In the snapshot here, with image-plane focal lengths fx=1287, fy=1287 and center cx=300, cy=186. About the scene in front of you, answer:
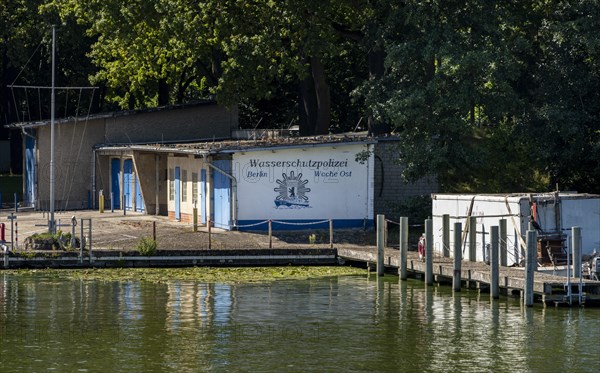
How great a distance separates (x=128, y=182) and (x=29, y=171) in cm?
570

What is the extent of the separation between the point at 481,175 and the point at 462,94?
7733mm

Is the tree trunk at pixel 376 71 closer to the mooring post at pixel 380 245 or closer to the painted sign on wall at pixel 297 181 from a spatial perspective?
the painted sign on wall at pixel 297 181

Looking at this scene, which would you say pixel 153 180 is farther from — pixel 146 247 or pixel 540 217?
pixel 540 217

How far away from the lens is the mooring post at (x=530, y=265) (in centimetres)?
3338

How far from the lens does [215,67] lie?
219 ft

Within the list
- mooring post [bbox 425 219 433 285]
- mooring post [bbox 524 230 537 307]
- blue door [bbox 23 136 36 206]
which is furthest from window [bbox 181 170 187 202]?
mooring post [bbox 524 230 537 307]

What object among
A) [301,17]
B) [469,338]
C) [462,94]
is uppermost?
[301,17]

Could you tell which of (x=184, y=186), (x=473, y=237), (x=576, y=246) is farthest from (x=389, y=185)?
(x=576, y=246)

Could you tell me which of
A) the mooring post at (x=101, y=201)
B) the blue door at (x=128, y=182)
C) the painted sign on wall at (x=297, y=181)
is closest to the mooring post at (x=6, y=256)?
the painted sign on wall at (x=297, y=181)

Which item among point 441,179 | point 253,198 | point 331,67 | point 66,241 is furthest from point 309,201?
point 331,67

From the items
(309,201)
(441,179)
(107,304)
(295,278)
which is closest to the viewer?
(107,304)

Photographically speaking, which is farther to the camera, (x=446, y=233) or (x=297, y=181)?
(x=297, y=181)

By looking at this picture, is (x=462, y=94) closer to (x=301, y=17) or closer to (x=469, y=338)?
(x=301, y=17)

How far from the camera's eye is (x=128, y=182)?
6125 cm
